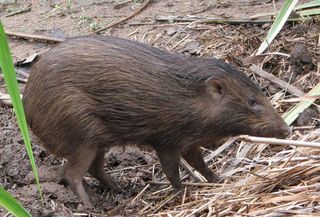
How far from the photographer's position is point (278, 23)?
6.49 m

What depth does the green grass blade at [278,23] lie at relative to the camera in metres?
6.45

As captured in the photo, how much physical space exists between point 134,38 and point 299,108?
2.33 meters

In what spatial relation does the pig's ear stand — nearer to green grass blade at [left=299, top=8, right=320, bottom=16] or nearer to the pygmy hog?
the pygmy hog

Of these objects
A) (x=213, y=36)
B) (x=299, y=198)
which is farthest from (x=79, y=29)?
(x=299, y=198)

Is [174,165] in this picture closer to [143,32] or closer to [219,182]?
[219,182]

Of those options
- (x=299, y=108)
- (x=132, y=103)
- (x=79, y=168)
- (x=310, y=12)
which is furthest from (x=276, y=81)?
(x=79, y=168)

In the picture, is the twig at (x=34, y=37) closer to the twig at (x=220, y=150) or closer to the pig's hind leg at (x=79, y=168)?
the twig at (x=220, y=150)

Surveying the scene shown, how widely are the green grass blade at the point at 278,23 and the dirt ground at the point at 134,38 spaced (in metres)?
0.12

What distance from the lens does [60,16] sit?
27.6 ft

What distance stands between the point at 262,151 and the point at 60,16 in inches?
146

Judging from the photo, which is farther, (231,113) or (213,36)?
(213,36)

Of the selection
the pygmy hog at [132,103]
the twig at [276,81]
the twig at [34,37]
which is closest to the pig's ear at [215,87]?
the pygmy hog at [132,103]

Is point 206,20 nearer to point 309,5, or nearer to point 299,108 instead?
point 309,5

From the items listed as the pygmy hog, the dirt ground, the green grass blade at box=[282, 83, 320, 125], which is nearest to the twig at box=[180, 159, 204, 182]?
the dirt ground
